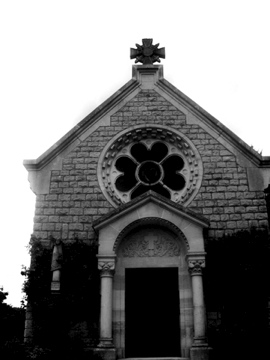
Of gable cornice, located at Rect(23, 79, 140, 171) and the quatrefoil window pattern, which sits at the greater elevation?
gable cornice, located at Rect(23, 79, 140, 171)

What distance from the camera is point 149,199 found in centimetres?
1108

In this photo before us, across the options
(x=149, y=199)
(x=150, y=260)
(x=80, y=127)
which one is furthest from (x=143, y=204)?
(x=80, y=127)

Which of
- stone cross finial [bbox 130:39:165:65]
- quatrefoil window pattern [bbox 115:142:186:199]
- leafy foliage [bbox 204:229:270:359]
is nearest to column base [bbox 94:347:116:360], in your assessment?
leafy foliage [bbox 204:229:270:359]

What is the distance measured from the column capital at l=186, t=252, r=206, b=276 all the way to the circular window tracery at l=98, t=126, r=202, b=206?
2041 millimetres

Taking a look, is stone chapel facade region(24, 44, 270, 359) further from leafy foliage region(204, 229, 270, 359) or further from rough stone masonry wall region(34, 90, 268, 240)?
leafy foliage region(204, 229, 270, 359)

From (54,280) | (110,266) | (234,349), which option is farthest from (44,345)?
(234,349)

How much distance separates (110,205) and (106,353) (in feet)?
13.6

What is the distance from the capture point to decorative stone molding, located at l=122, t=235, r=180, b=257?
11.2 metres

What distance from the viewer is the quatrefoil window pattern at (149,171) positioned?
1249 cm

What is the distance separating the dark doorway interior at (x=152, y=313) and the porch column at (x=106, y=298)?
80 centimetres

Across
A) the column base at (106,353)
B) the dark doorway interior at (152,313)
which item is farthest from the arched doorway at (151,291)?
the column base at (106,353)

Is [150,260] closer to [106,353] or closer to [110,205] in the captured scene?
[110,205]

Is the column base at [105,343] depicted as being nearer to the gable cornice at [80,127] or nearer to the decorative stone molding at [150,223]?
the decorative stone molding at [150,223]

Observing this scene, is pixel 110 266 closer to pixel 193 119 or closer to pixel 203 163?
pixel 203 163
